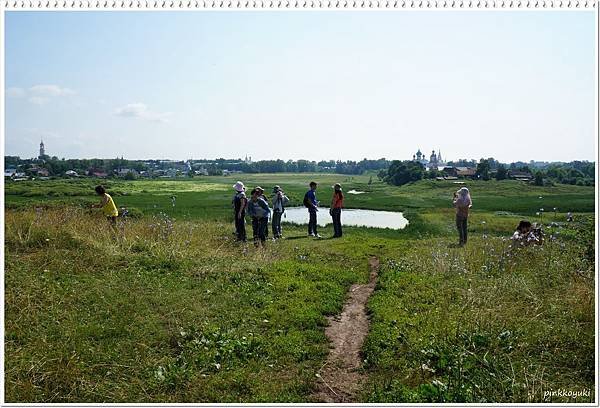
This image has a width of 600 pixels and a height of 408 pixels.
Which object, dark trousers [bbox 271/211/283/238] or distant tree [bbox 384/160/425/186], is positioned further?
distant tree [bbox 384/160/425/186]

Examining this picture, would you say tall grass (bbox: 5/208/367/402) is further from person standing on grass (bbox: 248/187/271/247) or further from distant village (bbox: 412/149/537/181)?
distant village (bbox: 412/149/537/181)

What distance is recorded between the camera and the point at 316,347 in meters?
5.18

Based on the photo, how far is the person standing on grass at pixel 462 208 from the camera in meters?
11.5

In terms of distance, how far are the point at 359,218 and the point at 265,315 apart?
1556 cm

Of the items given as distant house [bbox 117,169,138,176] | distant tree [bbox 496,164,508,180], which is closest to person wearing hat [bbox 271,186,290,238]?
distant house [bbox 117,169,138,176]

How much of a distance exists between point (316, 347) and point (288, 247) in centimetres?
591

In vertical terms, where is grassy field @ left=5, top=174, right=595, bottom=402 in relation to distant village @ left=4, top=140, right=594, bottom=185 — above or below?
below

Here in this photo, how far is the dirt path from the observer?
4.38 metres

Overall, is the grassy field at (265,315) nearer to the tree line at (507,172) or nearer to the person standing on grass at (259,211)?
the tree line at (507,172)

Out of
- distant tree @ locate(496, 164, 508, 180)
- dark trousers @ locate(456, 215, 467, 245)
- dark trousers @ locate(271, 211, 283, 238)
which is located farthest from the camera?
distant tree @ locate(496, 164, 508, 180)

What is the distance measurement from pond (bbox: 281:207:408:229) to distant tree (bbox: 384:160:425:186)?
179 centimetres

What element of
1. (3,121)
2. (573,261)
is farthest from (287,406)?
(573,261)

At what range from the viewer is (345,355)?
5.05m

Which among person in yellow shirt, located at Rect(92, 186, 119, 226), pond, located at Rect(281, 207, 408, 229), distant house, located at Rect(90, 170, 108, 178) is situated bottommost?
pond, located at Rect(281, 207, 408, 229)
